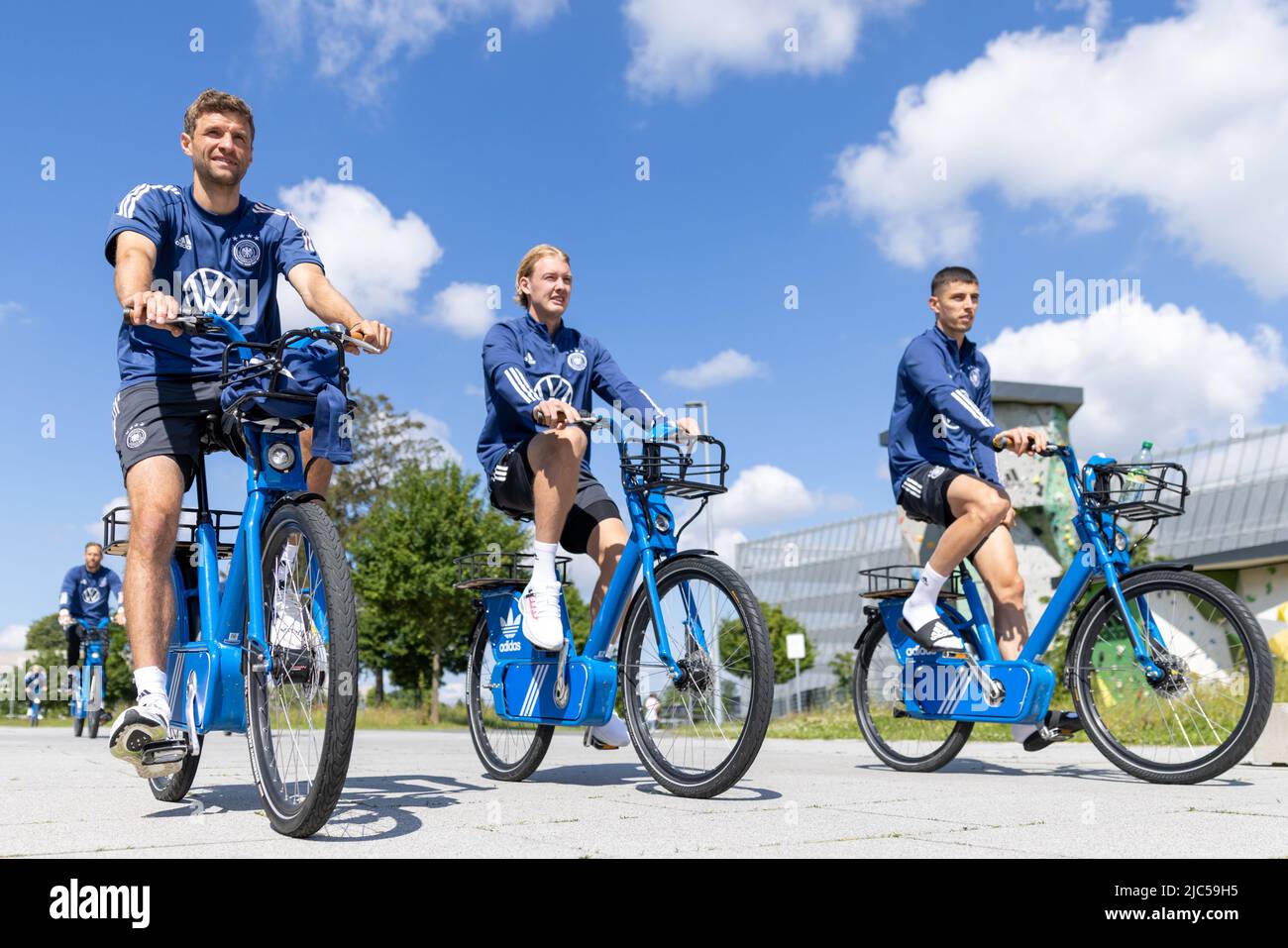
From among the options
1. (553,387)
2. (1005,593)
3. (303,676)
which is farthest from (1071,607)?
(303,676)

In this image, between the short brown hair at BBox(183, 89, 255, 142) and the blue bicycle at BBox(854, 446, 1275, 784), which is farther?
the blue bicycle at BBox(854, 446, 1275, 784)

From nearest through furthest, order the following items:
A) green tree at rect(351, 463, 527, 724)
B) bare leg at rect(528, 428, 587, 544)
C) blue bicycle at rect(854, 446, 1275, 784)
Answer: blue bicycle at rect(854, 446, 1275, 784)
bare leg at rect(528, 428, 587, 544)
green tree at rect(351, 463, 527, 724)

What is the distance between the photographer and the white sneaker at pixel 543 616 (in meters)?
4.83

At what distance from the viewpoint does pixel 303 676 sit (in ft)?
10.8

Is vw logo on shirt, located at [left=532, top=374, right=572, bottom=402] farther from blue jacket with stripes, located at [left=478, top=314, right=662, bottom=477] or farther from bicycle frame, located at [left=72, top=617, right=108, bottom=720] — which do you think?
bicycle frame, located at [left=72, top=617, right=108, bottom=720]

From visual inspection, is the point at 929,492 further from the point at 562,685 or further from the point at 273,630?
the point at 273,630

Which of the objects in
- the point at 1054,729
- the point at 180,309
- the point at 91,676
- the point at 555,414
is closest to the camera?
the point at 180,309

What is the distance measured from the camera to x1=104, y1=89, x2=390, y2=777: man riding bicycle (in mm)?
3734

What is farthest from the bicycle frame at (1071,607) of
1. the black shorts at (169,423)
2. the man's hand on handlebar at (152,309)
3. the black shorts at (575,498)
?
the man's hand on handlebar at (152,309)

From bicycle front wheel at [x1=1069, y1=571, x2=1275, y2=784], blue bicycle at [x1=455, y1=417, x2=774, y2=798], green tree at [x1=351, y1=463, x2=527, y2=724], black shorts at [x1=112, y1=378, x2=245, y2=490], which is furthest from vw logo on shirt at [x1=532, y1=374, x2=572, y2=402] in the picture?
green tree at [x1=351, y1=463, x2=527, y2=724]

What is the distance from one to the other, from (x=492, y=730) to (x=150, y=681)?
2177 millimetres

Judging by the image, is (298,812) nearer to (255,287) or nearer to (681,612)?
(681,612)

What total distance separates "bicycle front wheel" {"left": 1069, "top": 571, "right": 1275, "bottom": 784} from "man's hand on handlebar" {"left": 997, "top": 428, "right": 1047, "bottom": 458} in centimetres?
68
